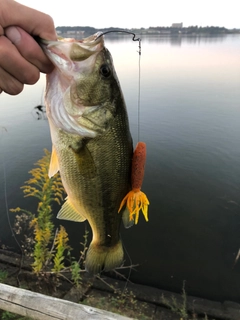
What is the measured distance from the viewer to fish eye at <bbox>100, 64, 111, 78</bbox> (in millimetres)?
1576

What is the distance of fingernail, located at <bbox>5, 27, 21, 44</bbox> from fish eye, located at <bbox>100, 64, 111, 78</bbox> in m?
0.52

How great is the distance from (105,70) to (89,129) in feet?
1.18

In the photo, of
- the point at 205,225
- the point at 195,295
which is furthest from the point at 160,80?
the point at 195,295

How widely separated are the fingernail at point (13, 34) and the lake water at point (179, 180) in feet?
16.3

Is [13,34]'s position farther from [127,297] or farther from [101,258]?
[127,297]

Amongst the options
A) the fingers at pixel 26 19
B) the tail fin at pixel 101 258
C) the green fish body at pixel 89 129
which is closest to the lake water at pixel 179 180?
the tail fin at pixel 101 258

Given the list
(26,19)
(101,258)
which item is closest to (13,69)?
(26,19)

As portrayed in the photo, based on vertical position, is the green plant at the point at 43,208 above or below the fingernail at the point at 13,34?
below

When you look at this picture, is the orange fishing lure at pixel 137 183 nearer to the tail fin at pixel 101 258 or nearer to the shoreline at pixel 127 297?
the tail fin at pixel 101 258

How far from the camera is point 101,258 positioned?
2014mm

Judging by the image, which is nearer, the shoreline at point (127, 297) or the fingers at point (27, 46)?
the fingers at point (27, 46)

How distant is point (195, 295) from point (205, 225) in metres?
2.03

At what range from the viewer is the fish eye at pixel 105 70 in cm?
158

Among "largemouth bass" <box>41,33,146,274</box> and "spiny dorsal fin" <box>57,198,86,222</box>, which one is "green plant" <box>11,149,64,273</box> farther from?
"largemouth bass" <box>41,33,146,274</box>
